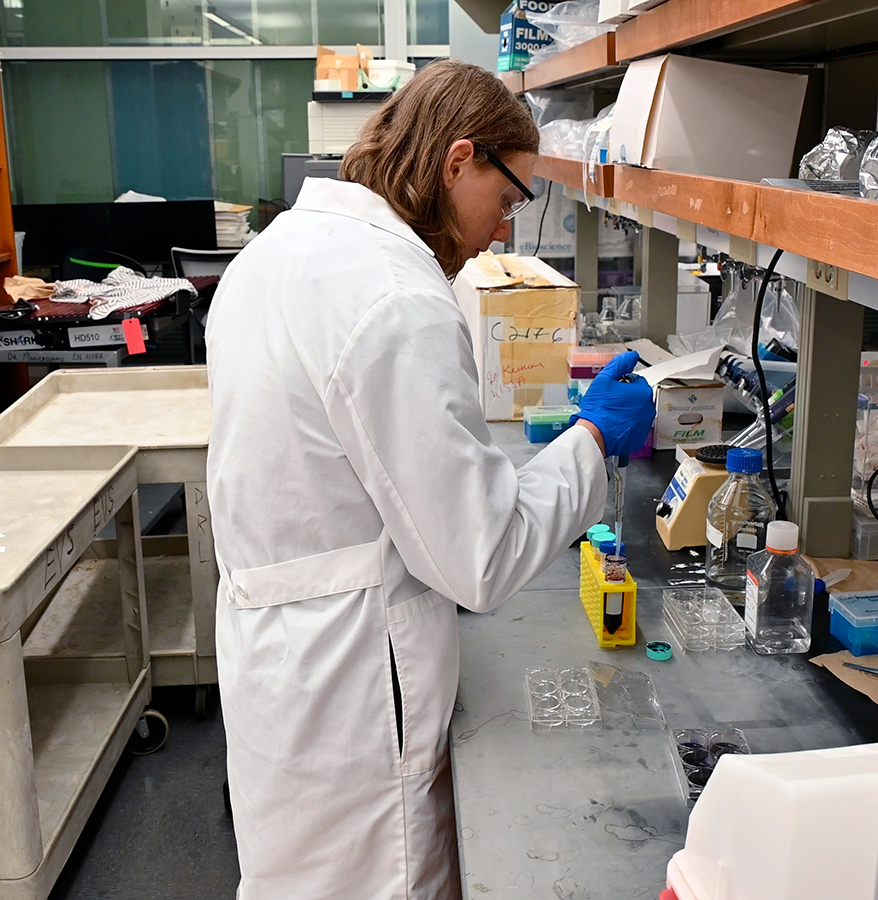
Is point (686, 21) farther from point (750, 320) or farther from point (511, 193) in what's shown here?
point (750, 320)

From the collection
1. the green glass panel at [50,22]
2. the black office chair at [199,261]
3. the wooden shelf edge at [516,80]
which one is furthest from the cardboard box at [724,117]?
the green glass panel at [50,22]

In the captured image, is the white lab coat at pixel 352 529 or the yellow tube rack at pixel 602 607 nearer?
the white lab coat at pixel 352 529

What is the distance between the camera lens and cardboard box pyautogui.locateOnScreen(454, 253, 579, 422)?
8.44 feet

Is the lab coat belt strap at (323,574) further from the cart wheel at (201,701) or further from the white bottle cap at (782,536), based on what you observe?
the cart wheel at (201,701)

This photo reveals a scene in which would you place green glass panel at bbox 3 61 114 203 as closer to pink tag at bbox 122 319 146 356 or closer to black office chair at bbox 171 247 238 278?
black office chair at bbox 171 247 238 278

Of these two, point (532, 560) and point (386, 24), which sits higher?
point (386, 24)

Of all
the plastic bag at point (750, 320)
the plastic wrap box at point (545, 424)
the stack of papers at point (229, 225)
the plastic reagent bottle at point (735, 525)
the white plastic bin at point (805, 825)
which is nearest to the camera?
the white plastic bin at point (805, 825)

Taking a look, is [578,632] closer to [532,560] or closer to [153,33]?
[532,560]

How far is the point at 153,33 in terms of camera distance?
695 cm

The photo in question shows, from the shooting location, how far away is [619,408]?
1359mm

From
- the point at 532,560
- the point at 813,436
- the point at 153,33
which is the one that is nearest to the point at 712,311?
the point at 813,436

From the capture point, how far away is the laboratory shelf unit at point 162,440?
2.46 meters

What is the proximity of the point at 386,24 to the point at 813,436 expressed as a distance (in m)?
6.29

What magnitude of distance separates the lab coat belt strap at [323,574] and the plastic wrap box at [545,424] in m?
1.33
